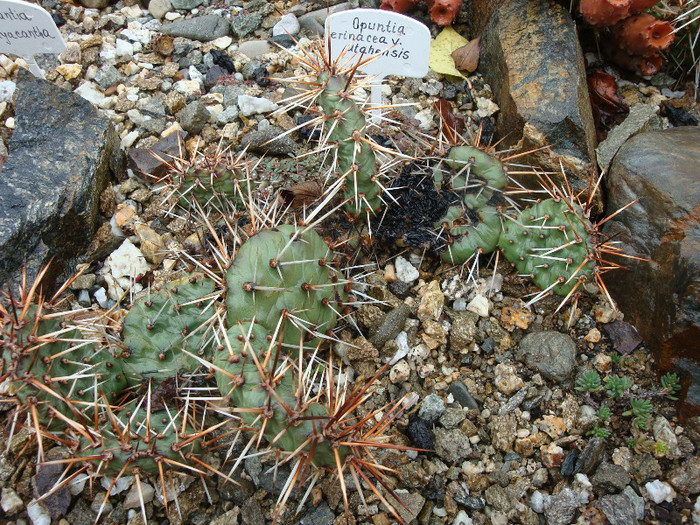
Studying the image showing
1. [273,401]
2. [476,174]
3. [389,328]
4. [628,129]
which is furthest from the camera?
[628,129]

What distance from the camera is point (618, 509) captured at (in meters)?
2.22

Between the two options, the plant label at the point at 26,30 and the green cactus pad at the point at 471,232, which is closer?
the green cactus pad at the point at 471,232

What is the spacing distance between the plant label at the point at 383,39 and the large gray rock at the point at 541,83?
2.18ft

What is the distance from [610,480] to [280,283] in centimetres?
158

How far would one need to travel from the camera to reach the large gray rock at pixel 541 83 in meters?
3.17

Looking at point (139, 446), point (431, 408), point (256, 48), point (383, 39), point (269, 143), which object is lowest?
point (431, 408)

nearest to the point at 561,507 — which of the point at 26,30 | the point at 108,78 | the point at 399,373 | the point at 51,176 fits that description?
the point at 399,373

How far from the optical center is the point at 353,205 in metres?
2.76

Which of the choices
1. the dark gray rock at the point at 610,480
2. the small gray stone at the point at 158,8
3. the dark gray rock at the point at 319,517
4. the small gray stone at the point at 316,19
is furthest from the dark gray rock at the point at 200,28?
the dark gray rock at the point at 610,480

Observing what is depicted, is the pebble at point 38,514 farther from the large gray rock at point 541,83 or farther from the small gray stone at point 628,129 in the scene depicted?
the small gray stone at point 628,129

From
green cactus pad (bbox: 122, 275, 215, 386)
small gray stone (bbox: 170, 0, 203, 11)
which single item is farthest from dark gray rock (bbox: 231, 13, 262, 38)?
green cactus pad (bbox: 122, 275, 215, 386)

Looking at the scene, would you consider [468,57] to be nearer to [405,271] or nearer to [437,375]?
[405,271]

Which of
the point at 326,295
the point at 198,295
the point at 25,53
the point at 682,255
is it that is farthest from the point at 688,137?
the point at 25,53

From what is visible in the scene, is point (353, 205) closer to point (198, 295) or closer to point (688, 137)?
point (198, 295)
